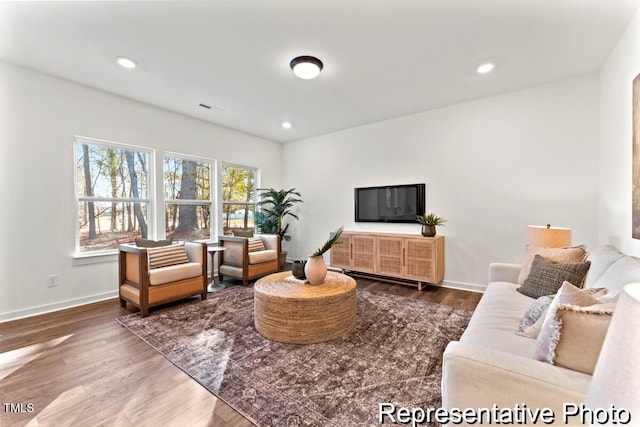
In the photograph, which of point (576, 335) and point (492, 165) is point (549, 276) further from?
point (492, 165)

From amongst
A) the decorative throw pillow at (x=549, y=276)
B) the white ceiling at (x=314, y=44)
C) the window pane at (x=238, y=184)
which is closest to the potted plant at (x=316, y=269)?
the decorative throw pillow at (x=549, y=276)

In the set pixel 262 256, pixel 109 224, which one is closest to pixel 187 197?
pixel 109 224

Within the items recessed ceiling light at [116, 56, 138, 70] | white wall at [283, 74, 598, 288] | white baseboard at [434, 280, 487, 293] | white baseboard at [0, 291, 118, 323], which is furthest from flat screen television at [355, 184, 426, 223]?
white baseboard at [0, 291, 118, 323]

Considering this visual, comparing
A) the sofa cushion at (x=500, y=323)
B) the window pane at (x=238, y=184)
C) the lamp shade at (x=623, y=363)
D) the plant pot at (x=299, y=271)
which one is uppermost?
the window pane at (x=238, y=184)

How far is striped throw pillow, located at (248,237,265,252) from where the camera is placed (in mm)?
4324

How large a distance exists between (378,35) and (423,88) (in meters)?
1.31

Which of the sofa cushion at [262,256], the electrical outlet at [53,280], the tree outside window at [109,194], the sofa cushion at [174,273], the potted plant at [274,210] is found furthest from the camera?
the potted plant at [274,210]

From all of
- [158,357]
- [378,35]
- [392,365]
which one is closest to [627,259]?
[392,365]

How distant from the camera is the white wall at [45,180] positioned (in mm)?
2795

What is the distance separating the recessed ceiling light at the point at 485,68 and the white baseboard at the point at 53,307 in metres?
5.24

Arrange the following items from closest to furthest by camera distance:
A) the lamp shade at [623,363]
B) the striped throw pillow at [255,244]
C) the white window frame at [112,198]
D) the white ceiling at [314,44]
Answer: the lamp shade at [623,363] < the white ceiling at [314,44] < the white window frame at [112,198] < the striped throw pillow at [255,244]

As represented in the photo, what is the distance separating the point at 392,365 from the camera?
192 centimetres

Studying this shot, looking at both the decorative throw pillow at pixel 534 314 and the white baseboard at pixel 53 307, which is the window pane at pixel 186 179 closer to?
the white baseboard at pixel 53 307

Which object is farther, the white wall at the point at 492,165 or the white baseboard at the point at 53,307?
the white wall at the point at 492,165
